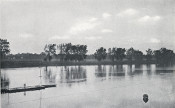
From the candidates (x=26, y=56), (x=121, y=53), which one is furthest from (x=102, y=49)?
(x=26, y=56)

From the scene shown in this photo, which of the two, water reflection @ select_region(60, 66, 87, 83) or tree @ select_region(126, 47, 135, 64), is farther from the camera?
tree @ select_region(126, 47, 135, 64)

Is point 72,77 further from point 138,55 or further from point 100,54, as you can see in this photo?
point 138,55

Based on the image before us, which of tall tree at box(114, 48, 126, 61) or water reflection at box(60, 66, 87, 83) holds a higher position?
tall tree at box(114, 48, 126, 61)

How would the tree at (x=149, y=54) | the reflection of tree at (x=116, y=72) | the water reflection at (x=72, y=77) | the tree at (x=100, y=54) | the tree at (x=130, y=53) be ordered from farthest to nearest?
the tree at (x=130, y=53)
the tree at (x=149, y=54)
the tree at (x=100, y=54)
the reflection of tree at (x=116, y=72)
the water reflection at (x=72, y=77)

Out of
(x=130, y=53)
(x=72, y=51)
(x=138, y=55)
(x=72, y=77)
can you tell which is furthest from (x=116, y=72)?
(x=130, y=53)

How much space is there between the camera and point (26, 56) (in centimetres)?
8219

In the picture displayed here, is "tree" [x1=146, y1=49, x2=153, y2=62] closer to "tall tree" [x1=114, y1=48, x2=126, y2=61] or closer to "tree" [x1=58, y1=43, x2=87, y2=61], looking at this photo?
"tall tree" [x1=114, y1=48, x2=126, y2=61]

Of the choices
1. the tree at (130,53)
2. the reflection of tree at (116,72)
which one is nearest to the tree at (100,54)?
the tree at (130,53)

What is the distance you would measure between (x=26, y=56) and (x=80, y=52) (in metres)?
19.7

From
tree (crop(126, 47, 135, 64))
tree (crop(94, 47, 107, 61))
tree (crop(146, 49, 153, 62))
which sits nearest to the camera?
tree (crop(94, 47, 107, 61))

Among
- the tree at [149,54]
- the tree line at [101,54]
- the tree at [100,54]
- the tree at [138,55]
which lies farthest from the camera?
the tree at [138,55]

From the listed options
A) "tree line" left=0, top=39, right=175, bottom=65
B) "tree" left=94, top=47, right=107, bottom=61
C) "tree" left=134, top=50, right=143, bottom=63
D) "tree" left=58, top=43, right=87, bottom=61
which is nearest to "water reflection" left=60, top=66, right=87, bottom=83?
"tree line" left=0, top=39, right=175, bottom=65

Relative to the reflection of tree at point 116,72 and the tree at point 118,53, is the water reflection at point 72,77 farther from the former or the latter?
the tree at point 118,53

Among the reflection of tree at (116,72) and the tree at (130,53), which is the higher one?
the tree at (130,53)
